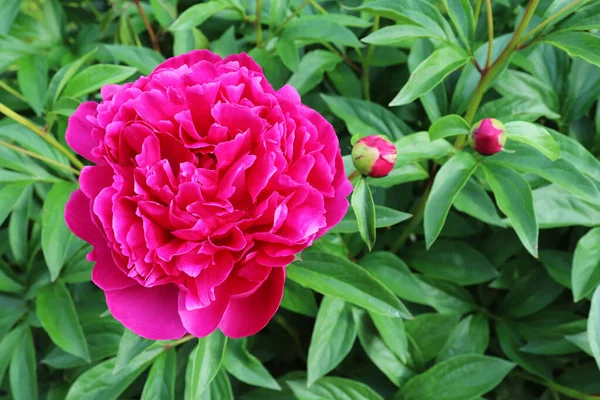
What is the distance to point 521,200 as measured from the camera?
0.63 m

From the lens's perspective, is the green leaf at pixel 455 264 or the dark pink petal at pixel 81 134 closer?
the dark pink petal at pixel 81 134

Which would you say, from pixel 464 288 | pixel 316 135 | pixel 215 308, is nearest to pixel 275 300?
pixel 215 308

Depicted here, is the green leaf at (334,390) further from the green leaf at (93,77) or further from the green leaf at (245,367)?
the green leaf at (93,77)

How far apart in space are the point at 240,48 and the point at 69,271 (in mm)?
455

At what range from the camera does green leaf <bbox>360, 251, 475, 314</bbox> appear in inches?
30.0

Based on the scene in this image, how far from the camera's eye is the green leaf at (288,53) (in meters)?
0.79

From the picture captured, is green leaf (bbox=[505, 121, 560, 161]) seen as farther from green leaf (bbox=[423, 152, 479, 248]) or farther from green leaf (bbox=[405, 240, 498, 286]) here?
green leaf (bbox=[405, 240, 498, 286])

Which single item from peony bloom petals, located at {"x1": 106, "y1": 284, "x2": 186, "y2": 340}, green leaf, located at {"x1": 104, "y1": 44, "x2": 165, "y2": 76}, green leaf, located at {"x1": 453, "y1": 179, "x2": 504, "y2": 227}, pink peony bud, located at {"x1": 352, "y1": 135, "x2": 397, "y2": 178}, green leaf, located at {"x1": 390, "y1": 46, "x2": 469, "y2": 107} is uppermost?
green leaf, located at {"x1": 390, "y1": 46, "x2": 469, "y2": 107}

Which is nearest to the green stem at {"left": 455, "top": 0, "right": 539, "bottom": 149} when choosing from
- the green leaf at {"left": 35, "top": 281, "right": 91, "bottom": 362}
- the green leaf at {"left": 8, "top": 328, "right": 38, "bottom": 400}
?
the green leaf at {"left": 35, "top": 281, "right": 91, "bottom": 362}

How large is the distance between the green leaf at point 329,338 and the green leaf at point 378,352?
3 cm

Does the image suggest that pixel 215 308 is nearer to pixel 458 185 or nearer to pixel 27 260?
pixel 458 185

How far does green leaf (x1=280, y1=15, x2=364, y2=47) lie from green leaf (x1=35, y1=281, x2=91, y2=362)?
487 mm

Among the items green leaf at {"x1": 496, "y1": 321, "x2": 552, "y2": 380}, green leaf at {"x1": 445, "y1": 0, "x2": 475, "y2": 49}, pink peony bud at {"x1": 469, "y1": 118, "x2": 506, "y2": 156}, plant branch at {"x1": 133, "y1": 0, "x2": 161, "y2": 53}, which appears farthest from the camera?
plant branch at {"x1": 133, "y1": 0, "x2": 161, "y2": 53}

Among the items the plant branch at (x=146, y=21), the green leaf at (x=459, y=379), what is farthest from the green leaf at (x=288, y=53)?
the green leaf at (x=459, y=379)
